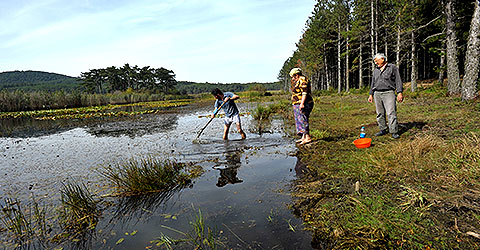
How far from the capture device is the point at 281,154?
613cm

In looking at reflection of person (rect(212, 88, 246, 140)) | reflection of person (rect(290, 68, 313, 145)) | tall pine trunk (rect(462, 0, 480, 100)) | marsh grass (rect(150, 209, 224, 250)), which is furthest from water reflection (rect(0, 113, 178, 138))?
tall pine trunk (rect(462, 0, 480, 100))

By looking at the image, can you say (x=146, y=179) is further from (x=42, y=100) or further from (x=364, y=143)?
(x=42, y=100)

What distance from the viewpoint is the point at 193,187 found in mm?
4406

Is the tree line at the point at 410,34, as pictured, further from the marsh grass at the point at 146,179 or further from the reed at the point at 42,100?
the reed at the point at 42,100

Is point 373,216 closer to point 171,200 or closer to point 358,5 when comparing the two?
point 171,200

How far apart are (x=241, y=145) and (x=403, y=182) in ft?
15.2

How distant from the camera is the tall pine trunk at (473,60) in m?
8.70

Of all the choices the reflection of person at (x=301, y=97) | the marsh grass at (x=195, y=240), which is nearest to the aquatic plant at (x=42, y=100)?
the reflection of person at (x=301, y=97)

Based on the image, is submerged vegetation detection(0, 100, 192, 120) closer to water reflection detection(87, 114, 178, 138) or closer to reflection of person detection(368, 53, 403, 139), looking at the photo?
water reflection detection(87, 114, 178, 138)

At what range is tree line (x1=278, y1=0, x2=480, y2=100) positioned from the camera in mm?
10125

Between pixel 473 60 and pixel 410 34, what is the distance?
49.1ft

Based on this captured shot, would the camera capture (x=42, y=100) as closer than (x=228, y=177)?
No

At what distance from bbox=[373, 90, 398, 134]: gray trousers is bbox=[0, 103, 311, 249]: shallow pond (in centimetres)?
237

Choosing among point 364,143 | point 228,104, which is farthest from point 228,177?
point 228,104
